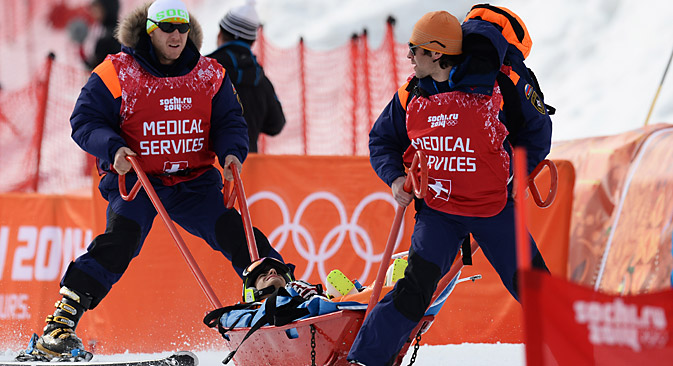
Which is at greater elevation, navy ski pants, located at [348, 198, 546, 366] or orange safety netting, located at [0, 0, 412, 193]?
orange safety netting, located at [0, 0, 412, 193]

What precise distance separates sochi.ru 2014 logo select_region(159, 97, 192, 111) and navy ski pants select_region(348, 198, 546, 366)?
140 cm

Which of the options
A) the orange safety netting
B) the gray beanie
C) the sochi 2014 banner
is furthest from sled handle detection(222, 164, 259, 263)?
the orange safety netting

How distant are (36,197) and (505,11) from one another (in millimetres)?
4163

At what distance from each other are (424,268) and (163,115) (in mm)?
1636

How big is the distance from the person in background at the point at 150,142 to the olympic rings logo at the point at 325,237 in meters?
1.56

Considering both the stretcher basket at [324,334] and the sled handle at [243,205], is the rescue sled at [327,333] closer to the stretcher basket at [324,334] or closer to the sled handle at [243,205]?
the stretcher basket at [324,334]

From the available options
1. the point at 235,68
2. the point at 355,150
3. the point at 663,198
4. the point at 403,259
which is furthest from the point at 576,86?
the point at 403,259

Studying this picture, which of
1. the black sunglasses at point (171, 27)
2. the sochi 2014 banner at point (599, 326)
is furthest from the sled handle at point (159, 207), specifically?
the sochi 2014 banner at point (599, 326)

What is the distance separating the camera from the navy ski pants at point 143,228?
4.13 m

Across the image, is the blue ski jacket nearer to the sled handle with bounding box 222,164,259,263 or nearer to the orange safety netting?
the sled handle with bounding box 222,164,259,263

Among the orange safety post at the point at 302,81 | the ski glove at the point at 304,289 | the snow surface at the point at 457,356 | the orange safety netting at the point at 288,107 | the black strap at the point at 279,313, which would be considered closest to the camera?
the black strap at the point at 279,313

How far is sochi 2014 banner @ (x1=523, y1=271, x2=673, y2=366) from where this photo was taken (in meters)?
1.69

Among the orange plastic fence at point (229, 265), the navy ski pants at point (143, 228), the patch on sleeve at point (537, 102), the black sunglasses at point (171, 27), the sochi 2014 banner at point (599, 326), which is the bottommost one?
the orange plastic fence at point (229, 265)

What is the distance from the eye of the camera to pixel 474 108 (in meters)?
3.36
